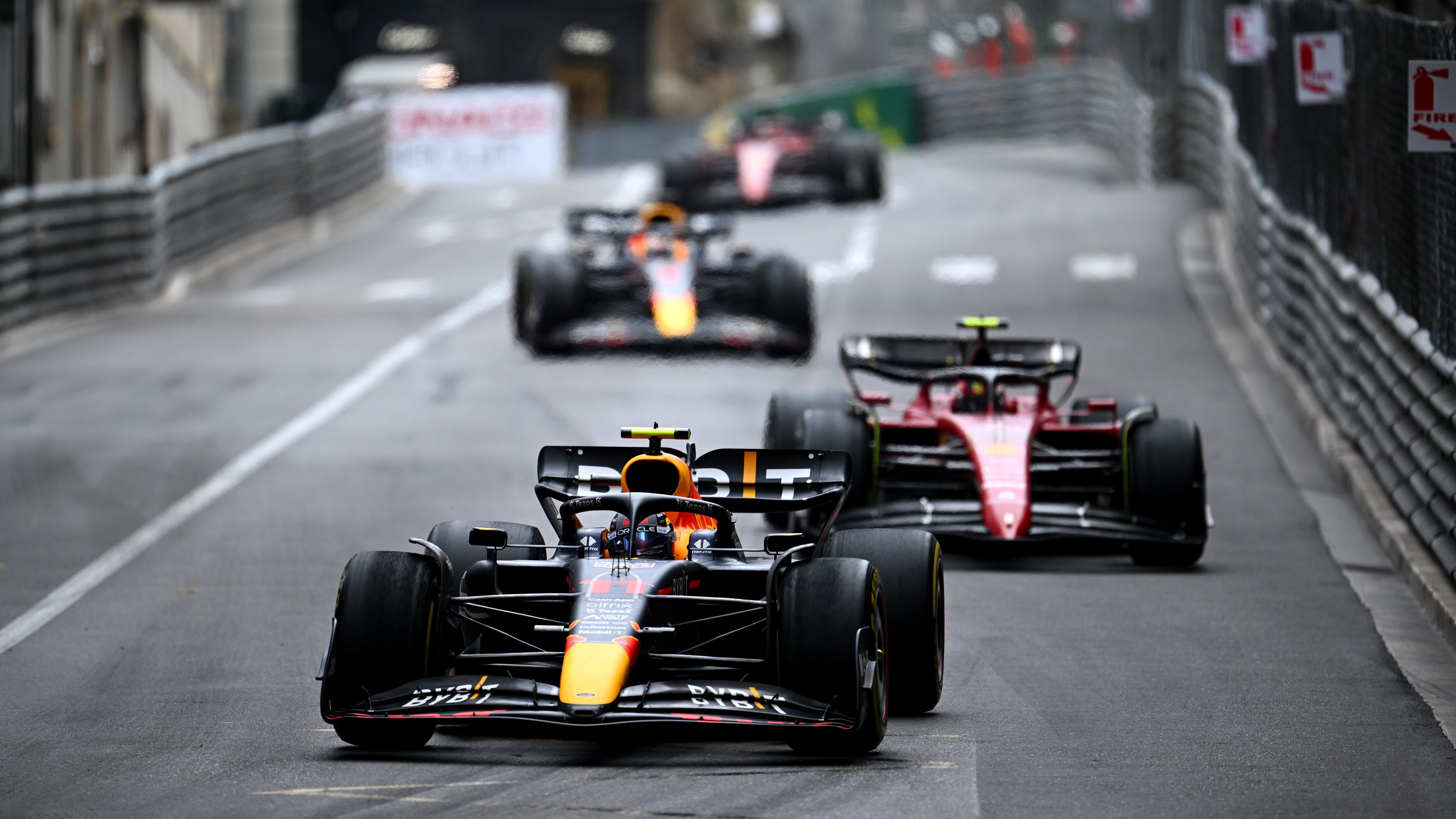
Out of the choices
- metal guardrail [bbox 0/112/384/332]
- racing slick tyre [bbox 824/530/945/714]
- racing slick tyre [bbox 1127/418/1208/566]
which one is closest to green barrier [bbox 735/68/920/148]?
metal guardrail [bbox 0/112/384/332]

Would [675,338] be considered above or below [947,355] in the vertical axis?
below

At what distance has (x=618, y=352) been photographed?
20.6 m

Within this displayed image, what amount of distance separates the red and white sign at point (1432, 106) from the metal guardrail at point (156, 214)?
15.0 meters

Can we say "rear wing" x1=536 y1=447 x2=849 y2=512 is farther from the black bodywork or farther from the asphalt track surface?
the asphalt track surface

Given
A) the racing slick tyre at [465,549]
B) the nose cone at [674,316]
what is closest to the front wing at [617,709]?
the racing slick tyre at [465,549]

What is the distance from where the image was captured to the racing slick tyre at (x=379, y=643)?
8219 millimetres

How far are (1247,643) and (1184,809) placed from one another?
129 inches

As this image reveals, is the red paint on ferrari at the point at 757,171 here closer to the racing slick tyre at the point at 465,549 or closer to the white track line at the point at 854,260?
the white track line at the point at 854,260

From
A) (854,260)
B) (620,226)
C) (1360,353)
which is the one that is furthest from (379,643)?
(854,260)

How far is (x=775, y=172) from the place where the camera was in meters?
33.6

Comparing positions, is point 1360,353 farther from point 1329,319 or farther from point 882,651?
point 882,651

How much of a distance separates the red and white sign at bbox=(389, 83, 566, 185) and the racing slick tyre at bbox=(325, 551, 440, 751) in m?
37.6

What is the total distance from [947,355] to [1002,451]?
1335 millimetres

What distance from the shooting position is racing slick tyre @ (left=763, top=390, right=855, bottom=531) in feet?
43.8
